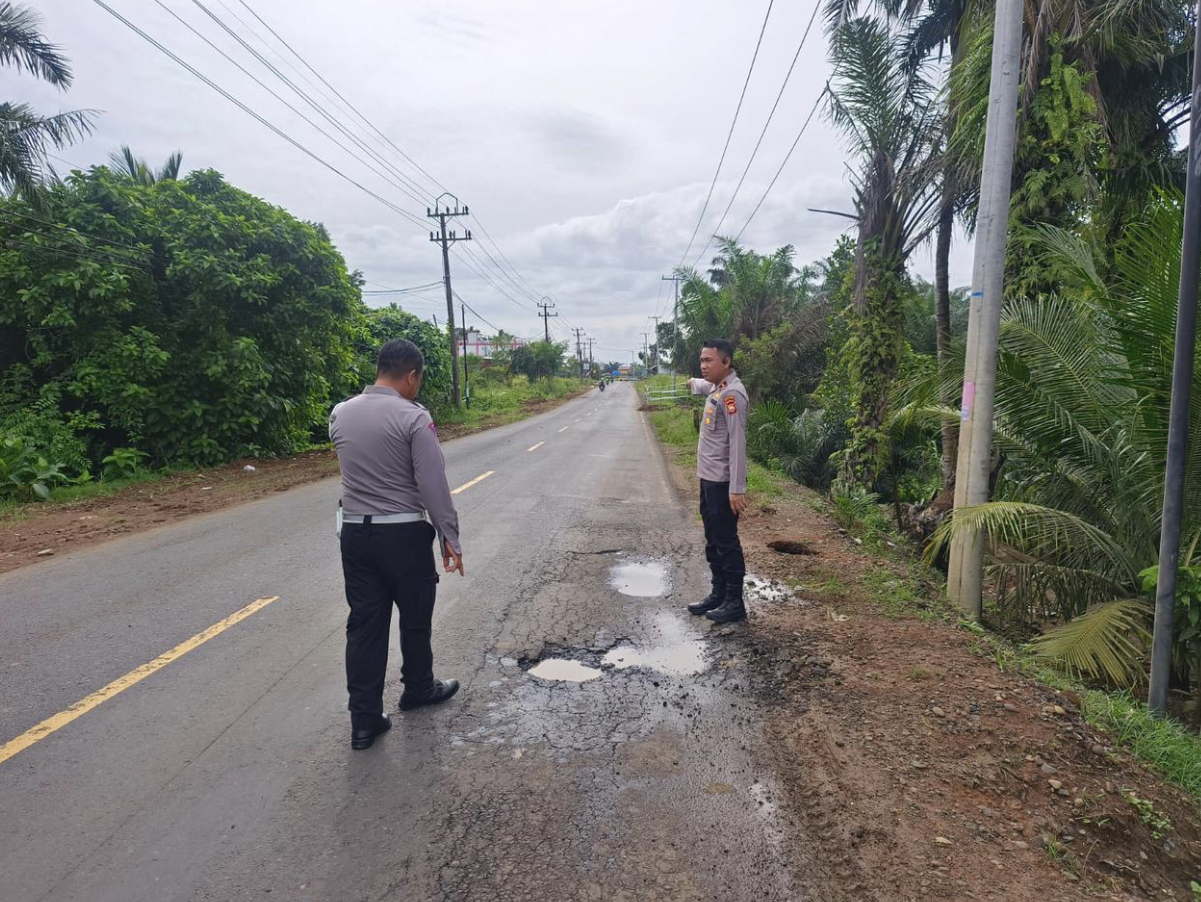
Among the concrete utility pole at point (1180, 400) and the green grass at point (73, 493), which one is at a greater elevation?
the concrete utility pole at point (1180, 400)

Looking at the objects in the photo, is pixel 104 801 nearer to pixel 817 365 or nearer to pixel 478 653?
pixel 478 653

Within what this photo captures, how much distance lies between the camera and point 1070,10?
266 inches

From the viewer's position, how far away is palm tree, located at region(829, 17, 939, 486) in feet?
30.9

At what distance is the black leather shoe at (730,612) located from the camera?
505 centimetres

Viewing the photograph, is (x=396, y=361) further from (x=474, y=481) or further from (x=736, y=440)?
(x=474, y=481)

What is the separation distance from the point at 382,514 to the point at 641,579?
129 inches

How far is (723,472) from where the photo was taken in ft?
16.2

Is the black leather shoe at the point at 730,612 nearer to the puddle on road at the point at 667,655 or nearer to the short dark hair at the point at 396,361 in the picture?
the puddle on road at the point at 667,655

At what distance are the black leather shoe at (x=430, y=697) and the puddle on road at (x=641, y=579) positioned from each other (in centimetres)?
220

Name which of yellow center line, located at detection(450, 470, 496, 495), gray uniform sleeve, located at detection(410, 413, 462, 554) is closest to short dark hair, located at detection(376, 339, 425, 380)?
gray uniform sleeve, located at detection(410, 413, 462, 554)

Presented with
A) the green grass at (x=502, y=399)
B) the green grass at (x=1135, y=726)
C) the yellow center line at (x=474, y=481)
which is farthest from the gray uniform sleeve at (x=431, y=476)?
the green grass at (x=502, y=399)

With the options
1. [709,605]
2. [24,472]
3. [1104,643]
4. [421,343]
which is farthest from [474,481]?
[421,343]

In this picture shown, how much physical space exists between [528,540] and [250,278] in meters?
8.93

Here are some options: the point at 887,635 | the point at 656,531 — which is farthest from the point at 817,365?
the point at 887,635
